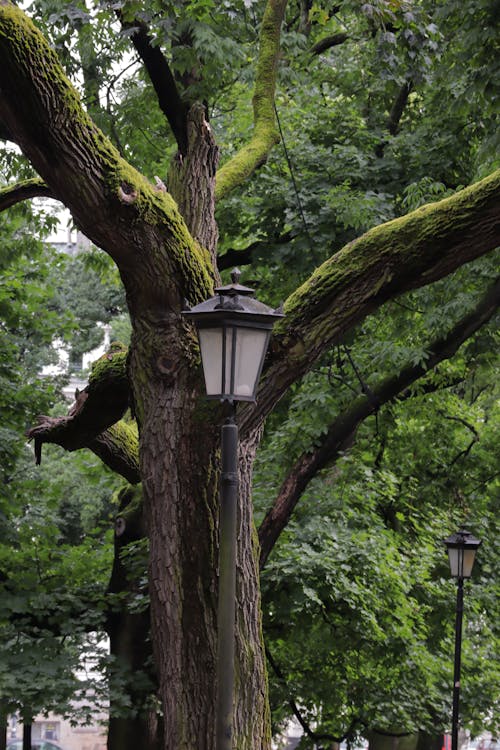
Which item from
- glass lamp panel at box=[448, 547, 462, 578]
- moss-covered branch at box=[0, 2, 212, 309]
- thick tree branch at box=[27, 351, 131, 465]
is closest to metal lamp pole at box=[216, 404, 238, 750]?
moss-covered branch at box=[0, 2, 212, 309]

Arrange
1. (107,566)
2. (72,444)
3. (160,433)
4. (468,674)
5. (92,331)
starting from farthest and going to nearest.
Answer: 1. (92,331)
2. (468,674)
3. (107,566)
4. (72,444)
5. (160,433)

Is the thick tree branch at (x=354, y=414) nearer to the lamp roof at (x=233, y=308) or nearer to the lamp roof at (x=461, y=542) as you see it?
the lamp roof at (x=461, y=542)

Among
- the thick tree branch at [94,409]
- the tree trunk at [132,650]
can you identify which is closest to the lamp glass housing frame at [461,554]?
the tree trunk at [132,650]

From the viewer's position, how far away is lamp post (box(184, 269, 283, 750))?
194 inches

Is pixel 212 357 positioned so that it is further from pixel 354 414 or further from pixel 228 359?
pixel 354 414

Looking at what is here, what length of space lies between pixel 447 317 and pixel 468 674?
6.12 meters

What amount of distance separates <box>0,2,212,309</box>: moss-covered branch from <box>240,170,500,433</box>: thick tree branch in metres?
0.63

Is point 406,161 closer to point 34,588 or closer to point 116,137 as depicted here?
point 116,137

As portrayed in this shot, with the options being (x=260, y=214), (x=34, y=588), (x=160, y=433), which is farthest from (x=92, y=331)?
(x=160, y=433)

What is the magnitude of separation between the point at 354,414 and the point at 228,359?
6824mm

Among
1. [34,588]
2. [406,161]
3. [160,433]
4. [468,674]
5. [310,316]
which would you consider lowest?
[468,674]

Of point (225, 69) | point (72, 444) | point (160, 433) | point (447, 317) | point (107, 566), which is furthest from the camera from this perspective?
point (107, 566)

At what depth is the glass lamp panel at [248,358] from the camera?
495cm

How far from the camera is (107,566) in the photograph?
12.4 meters
